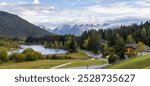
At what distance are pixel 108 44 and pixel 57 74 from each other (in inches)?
243

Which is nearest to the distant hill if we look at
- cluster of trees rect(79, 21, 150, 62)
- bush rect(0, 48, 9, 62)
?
cluster of trees rect(79, 21, 150, 62)

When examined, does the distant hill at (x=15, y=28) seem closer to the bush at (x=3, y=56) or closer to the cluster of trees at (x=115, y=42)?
the cluster of trees at (x=115, y=42)

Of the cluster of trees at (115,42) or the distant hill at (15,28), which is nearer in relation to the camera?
the cluster of trees at (115,42)

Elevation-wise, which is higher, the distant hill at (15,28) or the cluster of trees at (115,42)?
the cluster of trees at (115,42)

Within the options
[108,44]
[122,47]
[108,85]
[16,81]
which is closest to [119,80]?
[108,85]

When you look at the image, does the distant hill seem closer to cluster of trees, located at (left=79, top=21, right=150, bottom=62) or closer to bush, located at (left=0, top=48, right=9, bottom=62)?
cluster of trees, located at (left=79, top=21, right=150, bottom=62)

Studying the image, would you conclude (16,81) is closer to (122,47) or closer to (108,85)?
(108,85)

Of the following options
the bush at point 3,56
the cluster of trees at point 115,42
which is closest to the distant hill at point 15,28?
the cluster of trees at point 115,42

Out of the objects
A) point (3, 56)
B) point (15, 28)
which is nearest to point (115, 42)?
point (3, 56)

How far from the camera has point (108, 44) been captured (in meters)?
9.96

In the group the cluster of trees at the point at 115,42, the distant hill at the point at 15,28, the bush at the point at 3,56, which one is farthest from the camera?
the distant hill at the point at 15,28

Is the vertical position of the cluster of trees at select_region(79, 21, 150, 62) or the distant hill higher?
the cluster of trees at select_region(79, 21, 150, 62)

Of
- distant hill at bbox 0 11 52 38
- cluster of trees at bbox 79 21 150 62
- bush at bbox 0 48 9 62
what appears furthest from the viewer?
distant hill at bbox 0 11 52 38

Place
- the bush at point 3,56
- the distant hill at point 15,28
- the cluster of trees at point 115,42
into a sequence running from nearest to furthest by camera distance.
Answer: the bush at point 3,56 → the cluster of trees at point 115,42 → the distant hill at point 15,28
